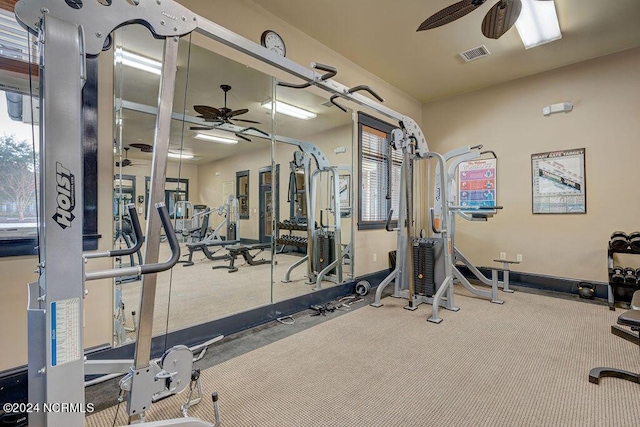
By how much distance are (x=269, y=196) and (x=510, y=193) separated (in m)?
3.75

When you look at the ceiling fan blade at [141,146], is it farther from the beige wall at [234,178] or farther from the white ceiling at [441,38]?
the white ceiling at [441,38]

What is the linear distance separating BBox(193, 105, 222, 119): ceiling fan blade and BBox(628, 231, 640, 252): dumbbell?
4975 mm

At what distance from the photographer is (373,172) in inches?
187

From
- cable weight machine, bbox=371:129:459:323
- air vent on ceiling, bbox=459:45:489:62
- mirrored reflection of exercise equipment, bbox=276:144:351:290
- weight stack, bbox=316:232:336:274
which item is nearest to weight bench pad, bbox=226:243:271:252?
mirrored reflection of exercise equipment, bbox=276:144:351:290

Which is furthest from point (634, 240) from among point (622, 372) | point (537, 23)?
point (537, 23)

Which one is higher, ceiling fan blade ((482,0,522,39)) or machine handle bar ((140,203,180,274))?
ceiling fan blade ((482,0,522,39))

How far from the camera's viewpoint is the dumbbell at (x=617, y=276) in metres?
3.40

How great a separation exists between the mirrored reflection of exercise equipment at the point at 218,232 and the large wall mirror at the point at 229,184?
0.02m

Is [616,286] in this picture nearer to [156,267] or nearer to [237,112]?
[156,267]

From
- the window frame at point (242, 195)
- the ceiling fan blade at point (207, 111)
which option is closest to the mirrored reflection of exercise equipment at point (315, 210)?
the window frame at point (242, 195)

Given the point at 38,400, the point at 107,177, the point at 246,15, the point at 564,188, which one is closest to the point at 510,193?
the point at 564,188

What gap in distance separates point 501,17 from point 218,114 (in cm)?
296

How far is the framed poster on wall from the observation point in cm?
404

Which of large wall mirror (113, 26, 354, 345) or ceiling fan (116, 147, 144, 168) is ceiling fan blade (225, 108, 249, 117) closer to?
Result: large wall mirror (113, 26, 354, 345)
